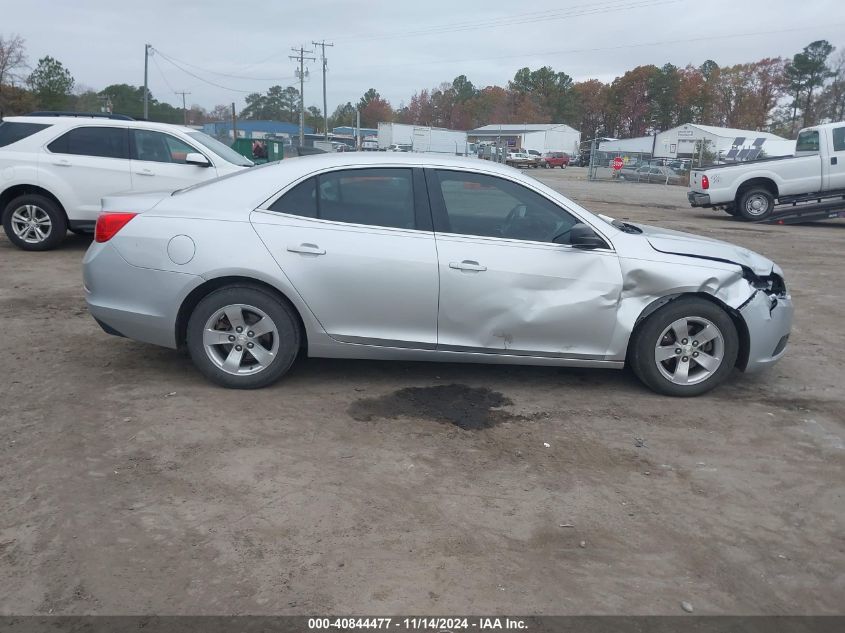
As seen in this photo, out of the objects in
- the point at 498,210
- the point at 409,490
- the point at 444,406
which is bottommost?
the point at 409,490

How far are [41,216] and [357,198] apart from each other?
666 cm

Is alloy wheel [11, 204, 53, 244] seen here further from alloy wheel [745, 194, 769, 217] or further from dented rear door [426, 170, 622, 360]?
alloy wheel [745, 194, 769, 217]

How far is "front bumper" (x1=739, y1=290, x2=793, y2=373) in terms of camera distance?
521 cm

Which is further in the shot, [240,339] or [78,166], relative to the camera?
[78,166]

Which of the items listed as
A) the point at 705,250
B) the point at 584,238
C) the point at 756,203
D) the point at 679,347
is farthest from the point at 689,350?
the point at 756,203

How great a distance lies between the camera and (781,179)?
17.3m

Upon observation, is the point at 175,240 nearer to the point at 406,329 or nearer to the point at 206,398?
the point at 206,398

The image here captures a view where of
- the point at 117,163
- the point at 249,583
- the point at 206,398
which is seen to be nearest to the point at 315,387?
the point at 206,398

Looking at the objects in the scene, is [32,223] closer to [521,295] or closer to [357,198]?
[357,198]

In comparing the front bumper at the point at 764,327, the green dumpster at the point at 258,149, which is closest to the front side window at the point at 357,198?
the front bumper at the point at 764,327

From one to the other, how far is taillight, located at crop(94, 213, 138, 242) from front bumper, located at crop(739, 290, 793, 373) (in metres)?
4.16

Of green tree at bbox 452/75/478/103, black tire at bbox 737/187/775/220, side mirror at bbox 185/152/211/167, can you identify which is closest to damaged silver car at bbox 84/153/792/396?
side mirror at bbox 185/152/211/167

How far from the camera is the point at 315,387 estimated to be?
5277 millimetres

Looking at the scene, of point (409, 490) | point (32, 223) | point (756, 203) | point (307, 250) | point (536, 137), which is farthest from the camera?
point (536, 137)
